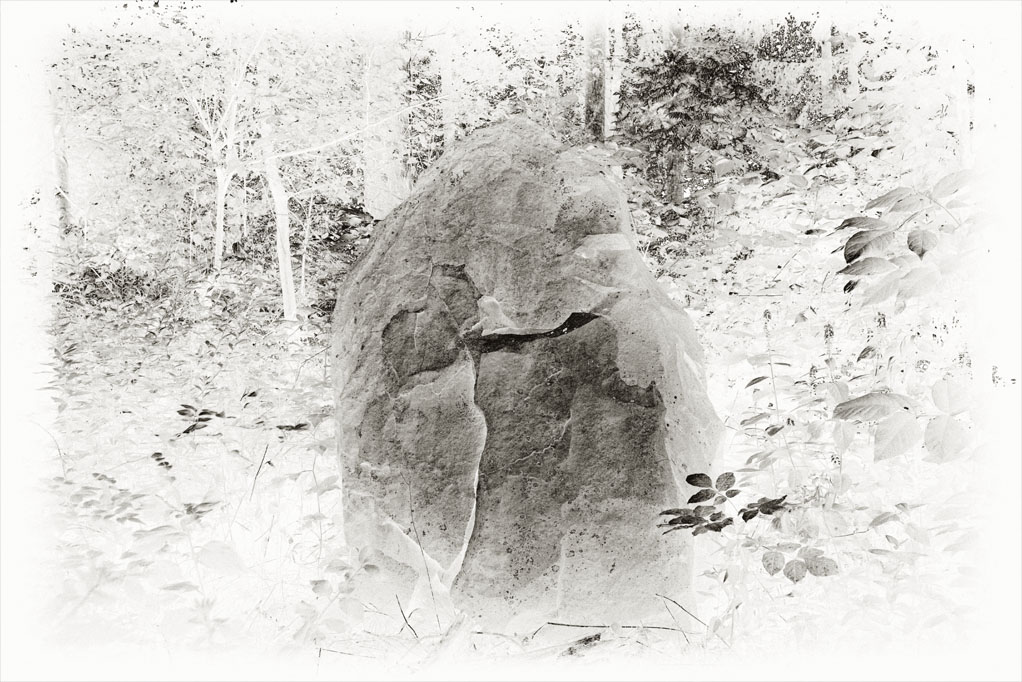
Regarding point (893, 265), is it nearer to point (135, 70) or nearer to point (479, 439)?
point (479, 439)

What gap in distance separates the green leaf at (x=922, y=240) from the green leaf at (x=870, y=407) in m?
0.34

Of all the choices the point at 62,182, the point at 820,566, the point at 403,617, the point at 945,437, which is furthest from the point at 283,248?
the point at 945,437

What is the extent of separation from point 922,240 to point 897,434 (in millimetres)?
442

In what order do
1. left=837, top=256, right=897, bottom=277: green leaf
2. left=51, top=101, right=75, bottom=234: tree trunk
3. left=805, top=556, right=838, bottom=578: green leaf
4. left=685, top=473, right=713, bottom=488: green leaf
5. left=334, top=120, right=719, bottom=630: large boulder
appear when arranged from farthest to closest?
left=51, top=101, right=75, bottom=234: tree trunk < left=334, top=120, right=719, bottom=630: large boulder < left=685, top=473, right=713, bottom=488: green leaf < left=805, top=556, right=838, bottom=578: green leaf < left=837, top=256, right=897, bottom=277: green leaf

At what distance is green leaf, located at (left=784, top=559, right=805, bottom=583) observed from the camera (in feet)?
6.43

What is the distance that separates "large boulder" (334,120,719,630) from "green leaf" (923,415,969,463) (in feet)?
2.67

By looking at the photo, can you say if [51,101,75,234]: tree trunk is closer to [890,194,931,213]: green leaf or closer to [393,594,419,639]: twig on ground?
[393,594,419,639]: twig on ground

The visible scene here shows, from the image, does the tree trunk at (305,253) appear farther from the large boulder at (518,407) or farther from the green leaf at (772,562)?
the green leaf at (772,562)

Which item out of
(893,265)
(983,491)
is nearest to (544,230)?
(893,265)

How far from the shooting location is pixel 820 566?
1955 mm

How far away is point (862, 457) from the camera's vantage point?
10.3ft

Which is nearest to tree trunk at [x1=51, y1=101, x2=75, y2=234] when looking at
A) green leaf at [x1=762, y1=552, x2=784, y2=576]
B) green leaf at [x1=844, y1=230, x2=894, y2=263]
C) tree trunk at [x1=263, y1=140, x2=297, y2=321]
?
tree trunk at [x1=263, y1=140, x2=297, y2=321]

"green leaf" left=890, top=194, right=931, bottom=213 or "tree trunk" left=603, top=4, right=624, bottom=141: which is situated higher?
"tree trunk" left=603, top=4, right=624, bottom=141

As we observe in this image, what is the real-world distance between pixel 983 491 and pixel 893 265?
796 mm
